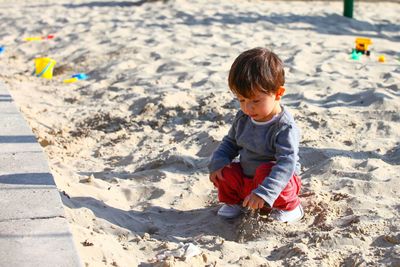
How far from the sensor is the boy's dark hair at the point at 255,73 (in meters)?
3.07

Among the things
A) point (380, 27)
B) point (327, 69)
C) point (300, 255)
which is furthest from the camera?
point (380, 27)

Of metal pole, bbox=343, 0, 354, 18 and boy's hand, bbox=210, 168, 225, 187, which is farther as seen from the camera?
metal pole, bbox=343, 0, 354, 18

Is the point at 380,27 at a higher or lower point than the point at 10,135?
lower

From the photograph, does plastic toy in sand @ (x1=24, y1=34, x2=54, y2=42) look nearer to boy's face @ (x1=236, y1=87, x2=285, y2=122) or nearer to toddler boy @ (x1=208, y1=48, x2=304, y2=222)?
toddler boy @ (x1=208, y1=48, x2=304, y2=222)

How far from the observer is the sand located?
3.03 metres

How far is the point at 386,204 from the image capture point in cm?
332

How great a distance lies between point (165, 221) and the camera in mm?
3496

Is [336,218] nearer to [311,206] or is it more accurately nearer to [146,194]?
[311,206]

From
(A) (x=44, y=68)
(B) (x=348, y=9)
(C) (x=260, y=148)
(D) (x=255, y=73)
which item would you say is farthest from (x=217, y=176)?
(B) (x=348, y=9)

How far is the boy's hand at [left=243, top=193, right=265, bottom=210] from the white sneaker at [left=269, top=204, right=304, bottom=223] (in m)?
0.17

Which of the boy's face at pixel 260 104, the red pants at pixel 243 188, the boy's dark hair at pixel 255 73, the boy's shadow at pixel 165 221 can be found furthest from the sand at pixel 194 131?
the boy's dark hair at pixel 255 73

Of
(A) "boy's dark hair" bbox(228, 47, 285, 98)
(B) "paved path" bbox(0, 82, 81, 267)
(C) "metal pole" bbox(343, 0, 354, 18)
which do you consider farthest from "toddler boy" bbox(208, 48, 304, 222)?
(C) "metal pole" bbox(343, 0, 354, 18)

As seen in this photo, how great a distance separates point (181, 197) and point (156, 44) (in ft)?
14.1

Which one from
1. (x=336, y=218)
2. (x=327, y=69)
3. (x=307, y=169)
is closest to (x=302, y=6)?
(x=327, y=69)
